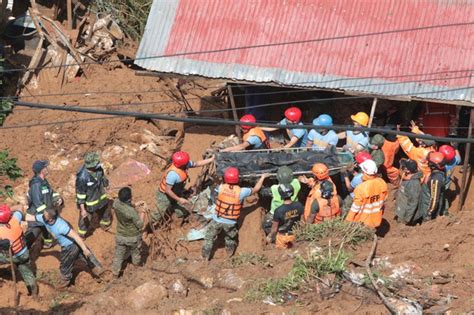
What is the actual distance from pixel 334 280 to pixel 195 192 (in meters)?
4.37

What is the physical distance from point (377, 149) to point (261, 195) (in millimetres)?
2377

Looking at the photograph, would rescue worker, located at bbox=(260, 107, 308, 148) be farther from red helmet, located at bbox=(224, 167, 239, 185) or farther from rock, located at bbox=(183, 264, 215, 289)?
rock, located at bbox=(183, 264, 215, 289)

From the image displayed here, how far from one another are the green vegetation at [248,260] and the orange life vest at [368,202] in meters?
1.64

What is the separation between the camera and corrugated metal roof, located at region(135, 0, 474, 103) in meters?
14.9

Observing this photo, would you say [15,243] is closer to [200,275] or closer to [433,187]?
[200,275]

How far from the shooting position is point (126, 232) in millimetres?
12383

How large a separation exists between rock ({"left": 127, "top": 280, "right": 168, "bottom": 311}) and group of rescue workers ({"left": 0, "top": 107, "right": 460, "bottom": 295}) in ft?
3.29

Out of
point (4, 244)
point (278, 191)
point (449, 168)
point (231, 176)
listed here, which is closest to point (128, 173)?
point (231, 176)

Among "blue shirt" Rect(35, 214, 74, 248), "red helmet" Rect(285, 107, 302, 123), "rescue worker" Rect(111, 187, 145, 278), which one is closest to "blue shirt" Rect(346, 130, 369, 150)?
"red helmet" Rect(285, 107, 302, 123)

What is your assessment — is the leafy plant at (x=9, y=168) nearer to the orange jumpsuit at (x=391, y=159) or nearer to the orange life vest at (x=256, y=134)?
the orange life vest at (x=256, y=134)

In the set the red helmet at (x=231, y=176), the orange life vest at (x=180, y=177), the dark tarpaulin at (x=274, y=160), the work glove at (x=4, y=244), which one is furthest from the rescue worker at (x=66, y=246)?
the dark tarpaulin at (x=274, y=160)

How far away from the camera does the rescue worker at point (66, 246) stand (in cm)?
1193

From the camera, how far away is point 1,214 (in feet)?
38.2

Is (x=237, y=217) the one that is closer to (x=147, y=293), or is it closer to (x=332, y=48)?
(x=147, y=293)
